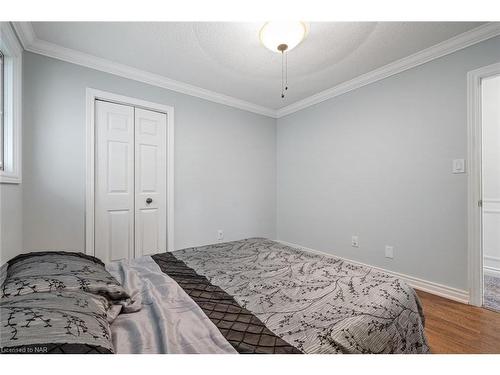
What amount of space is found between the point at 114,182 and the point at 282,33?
223 centimetres

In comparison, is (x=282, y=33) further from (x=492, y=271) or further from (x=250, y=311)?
(x=492, y=271)

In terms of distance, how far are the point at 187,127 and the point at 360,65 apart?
2.18 metres

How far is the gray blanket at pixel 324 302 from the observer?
790 mm

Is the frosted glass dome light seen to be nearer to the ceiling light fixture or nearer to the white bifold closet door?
the ceiling light fixture

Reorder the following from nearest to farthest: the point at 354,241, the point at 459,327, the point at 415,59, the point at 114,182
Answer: the point at 459,327 < the point at 415,59 < the point at 114,182 < the point at 354,241

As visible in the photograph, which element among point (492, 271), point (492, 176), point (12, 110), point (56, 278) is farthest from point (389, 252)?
point (12, 110)

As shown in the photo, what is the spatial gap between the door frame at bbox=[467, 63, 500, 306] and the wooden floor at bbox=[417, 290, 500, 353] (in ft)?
0.58

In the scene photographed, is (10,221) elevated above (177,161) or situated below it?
below

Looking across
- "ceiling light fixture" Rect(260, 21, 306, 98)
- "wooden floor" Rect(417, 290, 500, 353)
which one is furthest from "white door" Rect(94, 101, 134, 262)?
"wooden floor" Rect(417, 290, 500, 353)

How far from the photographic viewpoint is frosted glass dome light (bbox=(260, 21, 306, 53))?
164 centimetres

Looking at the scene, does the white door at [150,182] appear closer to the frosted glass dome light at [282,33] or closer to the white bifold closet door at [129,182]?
the white bifold closet door at [129,182]

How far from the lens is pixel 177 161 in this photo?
2951 mm

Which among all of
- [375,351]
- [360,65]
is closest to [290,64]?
[360,65]
